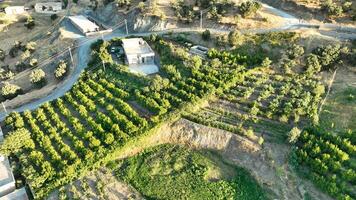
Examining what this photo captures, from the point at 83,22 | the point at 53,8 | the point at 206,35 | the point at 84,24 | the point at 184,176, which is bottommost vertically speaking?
the point at 184,176

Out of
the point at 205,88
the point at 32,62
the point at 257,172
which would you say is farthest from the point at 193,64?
the point at 32,62

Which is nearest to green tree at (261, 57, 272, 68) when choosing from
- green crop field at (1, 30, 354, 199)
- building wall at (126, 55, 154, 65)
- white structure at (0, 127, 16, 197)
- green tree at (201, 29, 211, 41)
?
green crop field at (1, 30, 354, 199)

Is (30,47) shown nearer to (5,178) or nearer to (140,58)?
(140,58)

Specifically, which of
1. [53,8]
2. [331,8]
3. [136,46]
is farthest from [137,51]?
[53,8]

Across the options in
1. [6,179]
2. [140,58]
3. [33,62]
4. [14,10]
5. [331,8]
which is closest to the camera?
[6,179]

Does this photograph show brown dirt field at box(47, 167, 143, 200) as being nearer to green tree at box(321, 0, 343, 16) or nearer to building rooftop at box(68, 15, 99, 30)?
building rooftop at box(68, 15, 99, 30)

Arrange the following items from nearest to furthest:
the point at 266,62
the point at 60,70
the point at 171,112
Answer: the point at 171,112 < the point at 266,62 < the point at 60,70

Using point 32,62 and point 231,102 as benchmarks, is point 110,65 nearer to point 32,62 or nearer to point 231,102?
point 32,62

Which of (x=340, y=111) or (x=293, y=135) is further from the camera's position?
(x=340, y=111)
